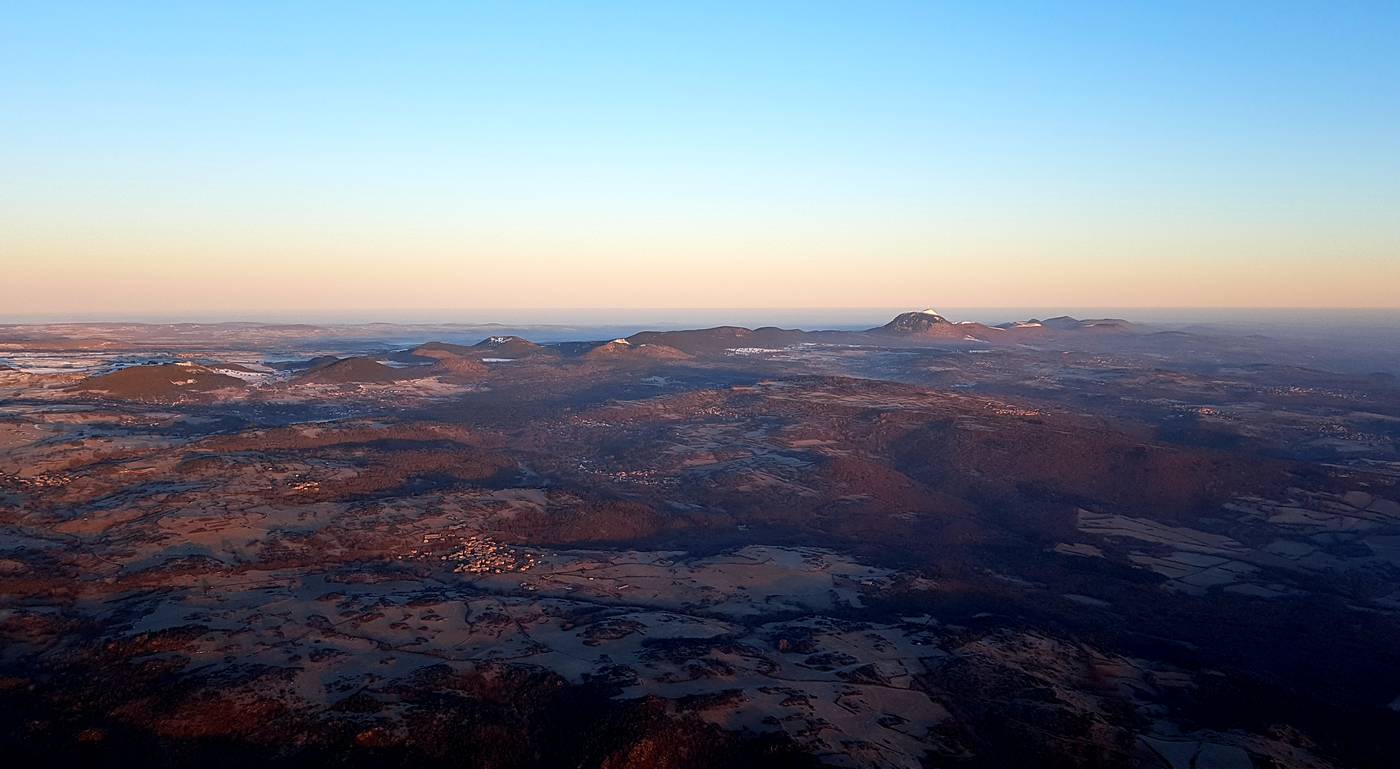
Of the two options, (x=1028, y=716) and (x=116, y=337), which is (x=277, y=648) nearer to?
(x=1028, y=716)

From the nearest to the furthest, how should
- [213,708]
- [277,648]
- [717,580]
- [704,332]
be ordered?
[213,708] → [277,648] → [717,580] → [704,332]

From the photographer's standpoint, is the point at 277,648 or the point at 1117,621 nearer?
the point at 277,648

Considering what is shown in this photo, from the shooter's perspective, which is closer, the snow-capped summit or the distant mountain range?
the distant mountain range

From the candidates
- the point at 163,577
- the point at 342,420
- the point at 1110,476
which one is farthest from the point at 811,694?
the point at 342,420

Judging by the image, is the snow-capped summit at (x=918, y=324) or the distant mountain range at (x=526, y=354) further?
the snow-capped summit at (x=918, y=324)

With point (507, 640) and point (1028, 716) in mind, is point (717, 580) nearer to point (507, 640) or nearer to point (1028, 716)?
point (507, 640)

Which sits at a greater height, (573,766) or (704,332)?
(704,332)

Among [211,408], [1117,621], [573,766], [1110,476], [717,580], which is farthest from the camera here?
[211,408]

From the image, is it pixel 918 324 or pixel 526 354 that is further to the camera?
pixel 918 324

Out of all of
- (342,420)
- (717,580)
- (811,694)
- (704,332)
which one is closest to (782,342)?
(704,332)
